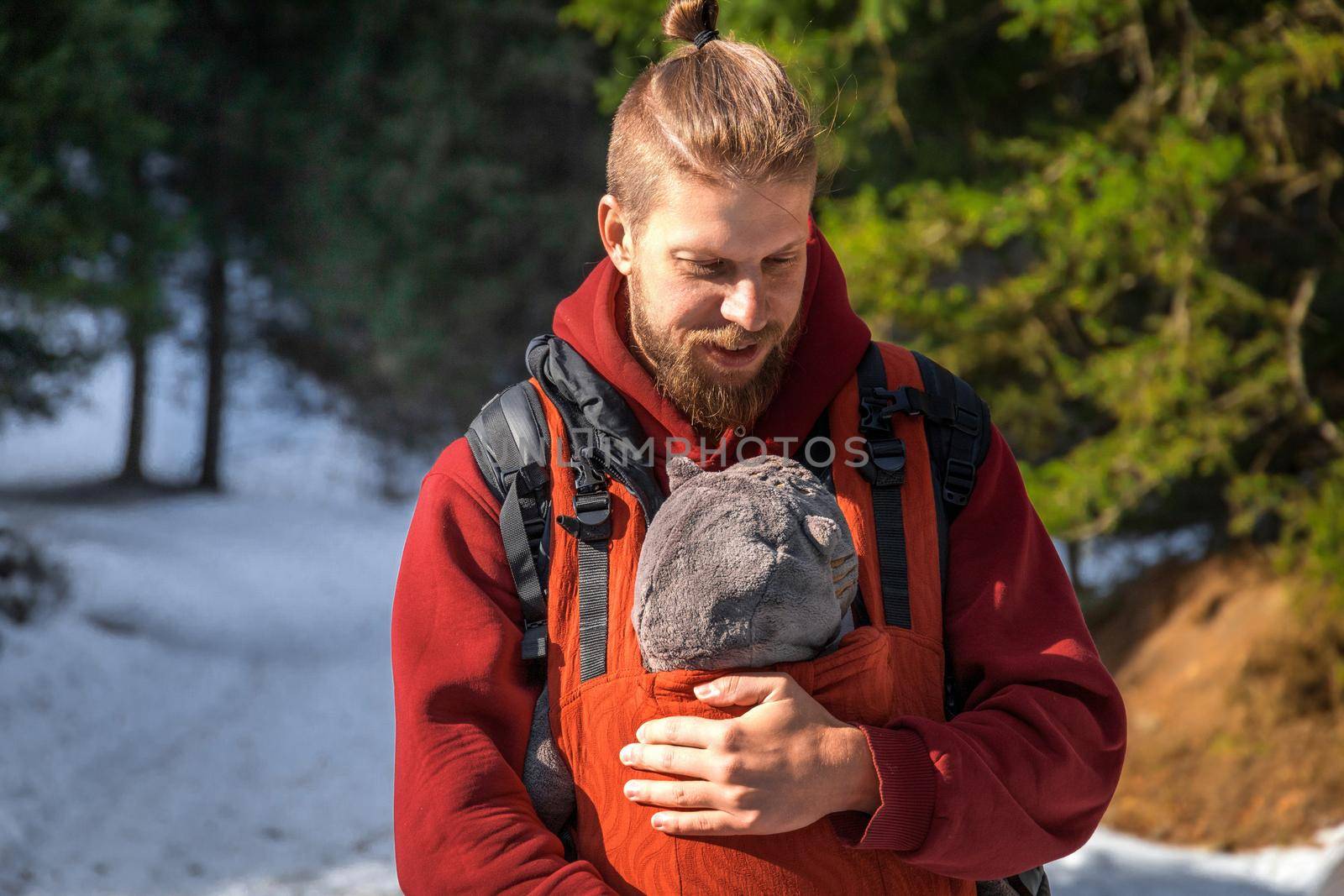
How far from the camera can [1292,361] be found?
5.36 m

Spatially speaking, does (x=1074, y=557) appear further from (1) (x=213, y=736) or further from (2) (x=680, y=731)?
(2) (x=680, y=731)

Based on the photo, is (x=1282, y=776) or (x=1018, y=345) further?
(x=1018, y=345)

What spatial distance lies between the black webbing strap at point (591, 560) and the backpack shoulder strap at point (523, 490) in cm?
5

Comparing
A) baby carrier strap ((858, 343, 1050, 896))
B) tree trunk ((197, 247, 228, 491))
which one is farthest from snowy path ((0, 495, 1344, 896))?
baby carrier strap ((858, 343, 1050, 896))

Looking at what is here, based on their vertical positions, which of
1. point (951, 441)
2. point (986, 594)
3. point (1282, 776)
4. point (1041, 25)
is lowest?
point (1282, 776)

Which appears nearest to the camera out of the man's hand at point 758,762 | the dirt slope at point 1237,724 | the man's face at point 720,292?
the man's hand at point 758,762

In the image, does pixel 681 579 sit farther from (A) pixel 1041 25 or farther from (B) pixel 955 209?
(A) pixel 1041 25

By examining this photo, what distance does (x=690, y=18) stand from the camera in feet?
6.17

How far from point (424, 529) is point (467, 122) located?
39.8 ft

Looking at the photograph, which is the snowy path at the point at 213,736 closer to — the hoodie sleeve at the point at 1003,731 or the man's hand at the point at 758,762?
the hoodie sleeve at the point at 1003,731

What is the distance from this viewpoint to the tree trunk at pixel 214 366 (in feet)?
48.4

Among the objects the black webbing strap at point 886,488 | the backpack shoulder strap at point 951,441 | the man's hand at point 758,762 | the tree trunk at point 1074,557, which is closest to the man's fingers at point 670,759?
the man's hand at point 758,762

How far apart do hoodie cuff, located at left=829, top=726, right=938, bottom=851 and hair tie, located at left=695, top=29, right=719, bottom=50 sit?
3.24 feet

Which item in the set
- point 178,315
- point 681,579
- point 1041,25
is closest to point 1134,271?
point 1041,25
